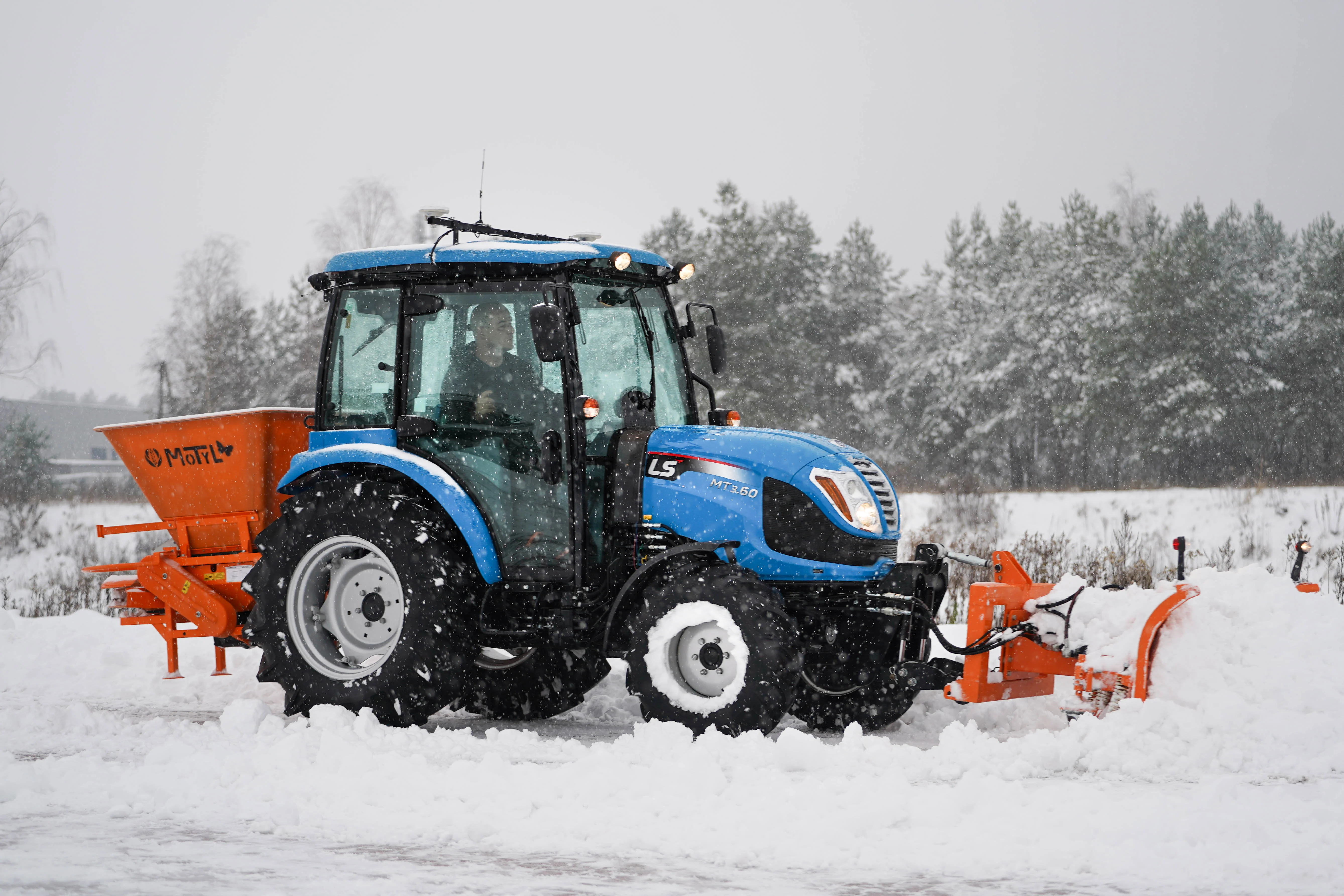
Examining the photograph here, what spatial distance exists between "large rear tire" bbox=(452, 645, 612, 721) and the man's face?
5.82ft

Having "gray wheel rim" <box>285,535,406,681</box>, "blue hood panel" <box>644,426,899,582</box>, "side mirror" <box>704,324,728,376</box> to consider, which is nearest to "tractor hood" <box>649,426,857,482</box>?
"blue hood panel" <box>644,426,899,582</box>

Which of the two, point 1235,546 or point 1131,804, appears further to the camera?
point 1235,546

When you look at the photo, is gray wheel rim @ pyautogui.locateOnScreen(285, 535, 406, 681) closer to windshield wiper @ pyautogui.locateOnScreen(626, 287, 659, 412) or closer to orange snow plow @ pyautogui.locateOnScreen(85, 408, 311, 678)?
orange snow plow @ pyautogui.locateOnScreen(85, 408, 311, 678)

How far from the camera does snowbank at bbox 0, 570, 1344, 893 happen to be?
411 cm

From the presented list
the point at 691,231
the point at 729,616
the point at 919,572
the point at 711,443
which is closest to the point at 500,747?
the point at 729,616

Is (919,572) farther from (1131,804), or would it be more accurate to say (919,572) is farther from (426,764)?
(426,764)

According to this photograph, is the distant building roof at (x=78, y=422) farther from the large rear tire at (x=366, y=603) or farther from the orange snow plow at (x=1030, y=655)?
the orange snow plow at (x=1030, y=655)

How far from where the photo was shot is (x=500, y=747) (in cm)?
591

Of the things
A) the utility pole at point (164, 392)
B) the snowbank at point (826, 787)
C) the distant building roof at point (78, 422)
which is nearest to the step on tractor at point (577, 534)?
the snowbank at point (826, 787)

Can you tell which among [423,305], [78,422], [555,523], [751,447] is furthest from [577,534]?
[78,422]

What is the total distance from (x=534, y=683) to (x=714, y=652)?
1587 mm

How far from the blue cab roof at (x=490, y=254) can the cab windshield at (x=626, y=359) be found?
175 mm

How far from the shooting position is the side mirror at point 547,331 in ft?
19.0

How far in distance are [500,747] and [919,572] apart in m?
2.12
